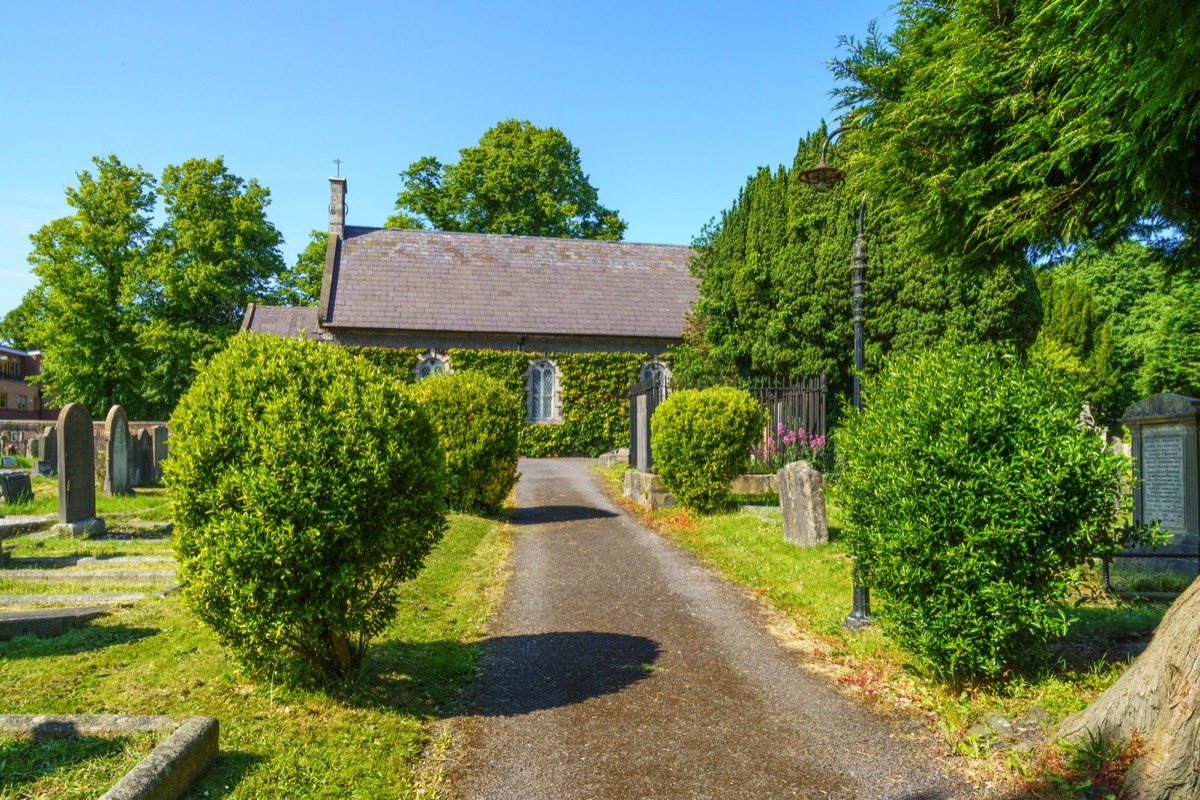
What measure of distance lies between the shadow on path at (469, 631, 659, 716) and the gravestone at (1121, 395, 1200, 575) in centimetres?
669

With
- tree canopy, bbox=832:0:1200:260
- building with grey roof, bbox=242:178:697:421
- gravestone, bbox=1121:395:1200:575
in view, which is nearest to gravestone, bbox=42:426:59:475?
building with grey roof, bbox=242:178:697:421

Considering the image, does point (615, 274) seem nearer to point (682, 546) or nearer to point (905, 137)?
point (682, 546)

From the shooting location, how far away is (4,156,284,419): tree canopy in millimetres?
34250

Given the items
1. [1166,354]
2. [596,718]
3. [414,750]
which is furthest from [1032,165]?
[1166,354]

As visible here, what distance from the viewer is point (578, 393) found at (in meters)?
27.9

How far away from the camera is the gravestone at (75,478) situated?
11.1 metres

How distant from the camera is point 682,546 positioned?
11352 mm

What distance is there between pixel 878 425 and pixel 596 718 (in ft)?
9.51

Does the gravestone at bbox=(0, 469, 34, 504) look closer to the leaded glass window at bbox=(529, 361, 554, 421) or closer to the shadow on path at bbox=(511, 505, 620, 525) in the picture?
the shadow on path at bbox=(511, 505, 620, 525)

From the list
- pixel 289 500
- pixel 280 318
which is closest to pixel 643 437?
pixel 289 500

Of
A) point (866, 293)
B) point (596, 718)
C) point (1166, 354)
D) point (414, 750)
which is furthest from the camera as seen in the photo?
point (1166, 354)

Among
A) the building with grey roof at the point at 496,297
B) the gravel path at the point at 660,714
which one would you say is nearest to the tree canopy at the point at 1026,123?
the gravel path at the point at 660,714

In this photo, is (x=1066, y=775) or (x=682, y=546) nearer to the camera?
(x=1066, y=775)

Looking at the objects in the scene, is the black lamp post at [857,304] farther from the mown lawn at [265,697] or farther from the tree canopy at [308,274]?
the tree canopy at [308,274]
